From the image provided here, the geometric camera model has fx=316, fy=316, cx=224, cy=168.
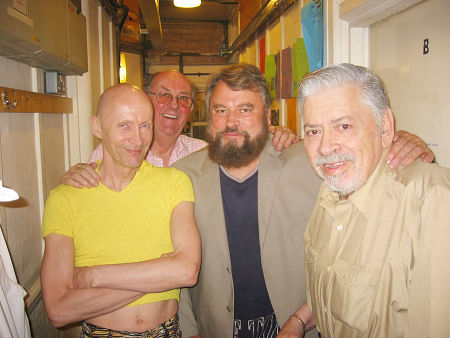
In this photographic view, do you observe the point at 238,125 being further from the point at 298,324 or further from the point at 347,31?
the point at 298,324

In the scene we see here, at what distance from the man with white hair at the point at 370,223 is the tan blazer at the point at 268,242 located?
1.00 ft

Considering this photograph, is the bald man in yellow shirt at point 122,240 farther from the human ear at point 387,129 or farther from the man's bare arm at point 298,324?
the human ear at point 387,129

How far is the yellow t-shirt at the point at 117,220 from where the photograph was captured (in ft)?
4.91

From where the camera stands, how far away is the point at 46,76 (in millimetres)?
2371

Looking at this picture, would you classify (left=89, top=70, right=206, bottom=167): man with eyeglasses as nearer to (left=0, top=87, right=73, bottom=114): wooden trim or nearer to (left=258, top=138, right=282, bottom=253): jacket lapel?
(left=0, top=87, right=73, bottom=114): wooden trim

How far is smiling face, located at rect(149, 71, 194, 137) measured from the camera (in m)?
2.82

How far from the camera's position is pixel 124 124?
1592 mm

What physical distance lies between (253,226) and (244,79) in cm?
90

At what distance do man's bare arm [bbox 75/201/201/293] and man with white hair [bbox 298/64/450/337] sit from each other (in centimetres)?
58

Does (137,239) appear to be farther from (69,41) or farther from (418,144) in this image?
(69,41)

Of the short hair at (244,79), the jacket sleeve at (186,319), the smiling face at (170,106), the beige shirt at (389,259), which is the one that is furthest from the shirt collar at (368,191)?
the smiling face at (170,106)

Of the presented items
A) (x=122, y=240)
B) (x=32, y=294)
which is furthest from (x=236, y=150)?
(x=32, y=294)

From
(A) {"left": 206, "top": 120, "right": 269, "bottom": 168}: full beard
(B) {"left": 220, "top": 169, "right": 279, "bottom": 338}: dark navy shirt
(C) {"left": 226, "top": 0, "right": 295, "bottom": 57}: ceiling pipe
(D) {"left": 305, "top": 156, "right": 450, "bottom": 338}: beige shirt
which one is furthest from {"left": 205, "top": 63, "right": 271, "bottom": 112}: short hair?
(C) {"left": 226, "top": 0, "right": 295, "bottom": 57}: ceiling pipe

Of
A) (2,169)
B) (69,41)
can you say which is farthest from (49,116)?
(2,169)
